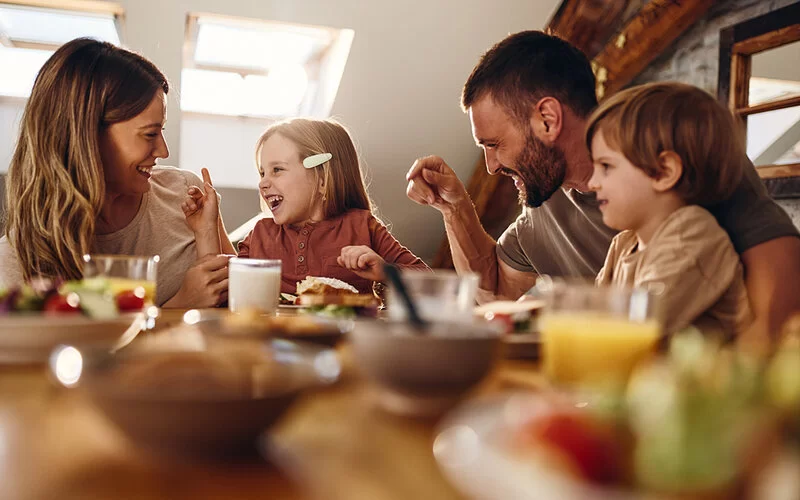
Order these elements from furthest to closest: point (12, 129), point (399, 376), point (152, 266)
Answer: point (12, 129), point (152, 266), point (399, 376)

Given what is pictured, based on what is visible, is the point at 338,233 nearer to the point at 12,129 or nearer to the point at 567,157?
the point at 567,157

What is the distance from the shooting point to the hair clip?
2611mm

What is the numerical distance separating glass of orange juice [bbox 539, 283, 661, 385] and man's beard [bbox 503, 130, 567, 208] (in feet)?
4.67

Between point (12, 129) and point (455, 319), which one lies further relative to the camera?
point (12, 129)

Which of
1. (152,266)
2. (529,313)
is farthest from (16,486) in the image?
(529,313)

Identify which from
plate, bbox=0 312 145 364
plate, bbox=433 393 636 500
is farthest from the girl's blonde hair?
plate, bbox=433 393 636 500

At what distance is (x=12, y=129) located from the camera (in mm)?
3777

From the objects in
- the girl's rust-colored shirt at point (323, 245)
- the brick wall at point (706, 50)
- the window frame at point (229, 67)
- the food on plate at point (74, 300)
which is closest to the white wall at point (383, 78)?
the window frame at point (229, 67)

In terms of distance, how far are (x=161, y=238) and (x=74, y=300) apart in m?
1.38

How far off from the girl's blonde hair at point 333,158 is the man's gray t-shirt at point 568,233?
25.8 inches

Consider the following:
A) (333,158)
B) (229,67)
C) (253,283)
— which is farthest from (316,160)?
(229,67)

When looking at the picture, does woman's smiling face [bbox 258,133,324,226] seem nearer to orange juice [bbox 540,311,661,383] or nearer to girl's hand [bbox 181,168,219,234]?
girl's hand [bbox 181,168,219,234]

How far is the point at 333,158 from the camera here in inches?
107

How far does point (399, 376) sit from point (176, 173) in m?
2.05
